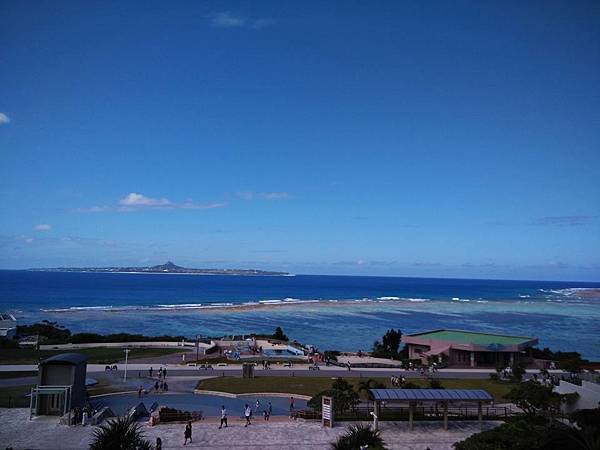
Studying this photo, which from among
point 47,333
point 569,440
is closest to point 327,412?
point 569,440

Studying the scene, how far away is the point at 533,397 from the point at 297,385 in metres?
13.1

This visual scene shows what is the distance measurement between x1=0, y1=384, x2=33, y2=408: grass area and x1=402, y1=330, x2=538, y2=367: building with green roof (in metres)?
28.1

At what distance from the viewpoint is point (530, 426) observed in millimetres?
15023

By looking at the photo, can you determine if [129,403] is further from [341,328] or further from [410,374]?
[341,328]

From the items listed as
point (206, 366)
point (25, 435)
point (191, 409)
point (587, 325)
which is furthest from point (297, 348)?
point (587, 325)

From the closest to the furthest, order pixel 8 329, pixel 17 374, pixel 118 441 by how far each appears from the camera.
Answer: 1. pixel 118 441
2. pixel 17 374
3. pixel 8 329

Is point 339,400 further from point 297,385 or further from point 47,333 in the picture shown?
point 47,333

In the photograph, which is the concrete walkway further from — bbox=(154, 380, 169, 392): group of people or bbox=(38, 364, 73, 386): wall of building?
bbox=(154, 380, 169, 392): group of people

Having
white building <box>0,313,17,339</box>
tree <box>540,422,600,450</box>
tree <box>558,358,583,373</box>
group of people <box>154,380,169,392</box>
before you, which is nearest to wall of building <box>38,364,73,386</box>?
group of people <box>154,380,169,392</box>

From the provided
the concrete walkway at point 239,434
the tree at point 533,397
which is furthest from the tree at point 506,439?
the tree at point 533,397

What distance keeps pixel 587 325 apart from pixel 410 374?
63984 mm

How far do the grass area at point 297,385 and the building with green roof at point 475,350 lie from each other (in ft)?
28.3

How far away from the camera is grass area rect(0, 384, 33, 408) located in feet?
73.8

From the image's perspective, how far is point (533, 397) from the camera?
66.0ft
